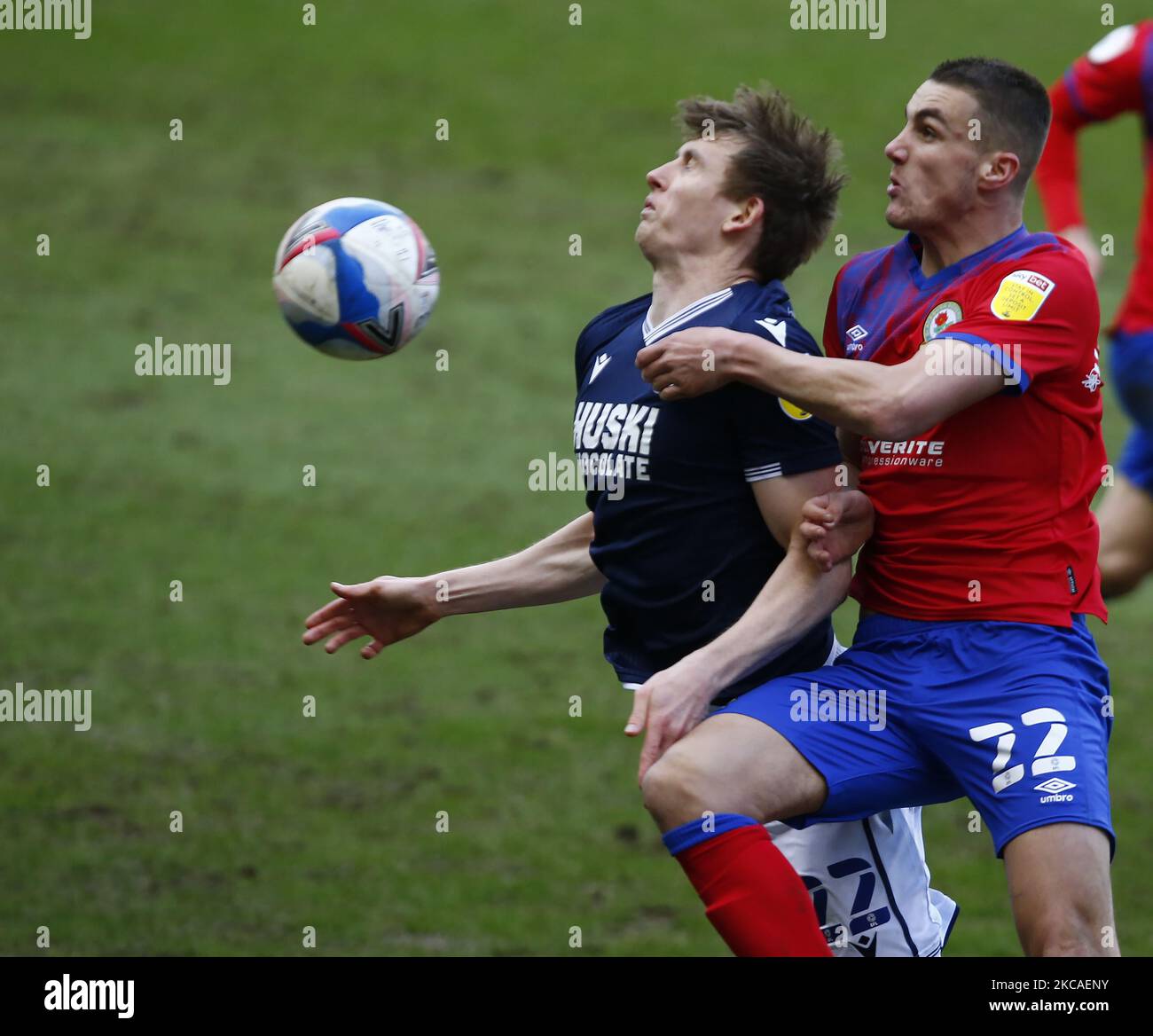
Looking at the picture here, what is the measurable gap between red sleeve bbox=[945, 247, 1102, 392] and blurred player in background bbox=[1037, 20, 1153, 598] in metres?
2.47

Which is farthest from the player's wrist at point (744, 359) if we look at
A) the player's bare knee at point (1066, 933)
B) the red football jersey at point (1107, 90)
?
the red football jersey at point (1107, 90)

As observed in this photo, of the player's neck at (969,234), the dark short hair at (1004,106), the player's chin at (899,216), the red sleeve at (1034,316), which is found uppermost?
the dark short hair at (1004,106)

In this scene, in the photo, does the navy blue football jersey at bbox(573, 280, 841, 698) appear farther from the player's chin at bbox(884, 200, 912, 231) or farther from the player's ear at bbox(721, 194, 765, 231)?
the player's chin at bbox(884, 200, 912, 231)

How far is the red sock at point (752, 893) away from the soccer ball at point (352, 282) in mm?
1815

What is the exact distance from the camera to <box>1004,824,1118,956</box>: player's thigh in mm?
4238

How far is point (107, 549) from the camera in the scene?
38.0 ft

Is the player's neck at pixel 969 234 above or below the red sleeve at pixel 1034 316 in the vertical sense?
above

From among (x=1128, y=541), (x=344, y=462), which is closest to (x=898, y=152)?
(x=1128, y=541)

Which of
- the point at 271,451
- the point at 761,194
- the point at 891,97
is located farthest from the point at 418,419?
the point at 891,97

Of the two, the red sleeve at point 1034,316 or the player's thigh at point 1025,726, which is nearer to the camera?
the player's thigh at point 1025,726

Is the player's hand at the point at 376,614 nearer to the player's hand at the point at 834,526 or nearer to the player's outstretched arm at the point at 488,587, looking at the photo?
the player's outstretched arm at the point at 488,587

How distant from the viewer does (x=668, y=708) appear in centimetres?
447

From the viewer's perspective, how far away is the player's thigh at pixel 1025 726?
4.38 metres

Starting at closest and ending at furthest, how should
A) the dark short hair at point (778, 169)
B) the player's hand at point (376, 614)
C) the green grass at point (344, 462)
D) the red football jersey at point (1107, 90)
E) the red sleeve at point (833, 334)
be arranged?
the dark short hair at point (778, 169), the red sleeve at point (833, 334), the player's hand at point (376, 614), the green grass at point (344, 462), the red football jersey at point (1107, 90)
